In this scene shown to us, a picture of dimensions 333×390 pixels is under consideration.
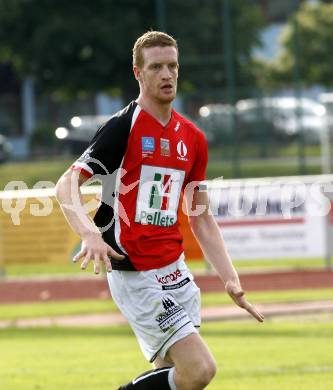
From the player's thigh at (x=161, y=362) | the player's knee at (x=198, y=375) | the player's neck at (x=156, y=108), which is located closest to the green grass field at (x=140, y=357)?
the player's thigh at (x=161, y=362)

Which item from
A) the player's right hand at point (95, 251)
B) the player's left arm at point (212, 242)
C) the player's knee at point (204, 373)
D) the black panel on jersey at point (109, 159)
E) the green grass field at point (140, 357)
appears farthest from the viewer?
the green grass field at point (140, 357)

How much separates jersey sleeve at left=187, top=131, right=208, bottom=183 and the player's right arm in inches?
29.0

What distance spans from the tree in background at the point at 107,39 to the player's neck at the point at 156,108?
67.5 feet

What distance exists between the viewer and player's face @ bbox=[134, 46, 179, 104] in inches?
258

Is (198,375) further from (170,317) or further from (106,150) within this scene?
(106,150)

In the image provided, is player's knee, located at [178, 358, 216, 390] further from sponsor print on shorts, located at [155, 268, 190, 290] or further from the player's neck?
the player's neck

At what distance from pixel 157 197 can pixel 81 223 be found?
1.95 feet

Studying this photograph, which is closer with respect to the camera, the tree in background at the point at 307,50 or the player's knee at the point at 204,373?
the player's knee at the point at 204,373

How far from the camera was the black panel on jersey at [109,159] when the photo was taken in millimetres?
6492

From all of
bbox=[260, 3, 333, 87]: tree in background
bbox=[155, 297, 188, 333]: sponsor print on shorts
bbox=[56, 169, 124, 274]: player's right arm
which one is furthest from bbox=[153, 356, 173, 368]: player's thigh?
bbox=[260, 3, 333, 87]: tree in background

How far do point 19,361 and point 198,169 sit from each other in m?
5.31

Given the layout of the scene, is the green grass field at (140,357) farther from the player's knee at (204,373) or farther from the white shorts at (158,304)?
the player's knee at (204,373)

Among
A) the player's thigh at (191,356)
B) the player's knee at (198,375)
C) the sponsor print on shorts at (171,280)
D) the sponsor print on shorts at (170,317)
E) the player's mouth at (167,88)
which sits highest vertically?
the player's mouth at (167,88)

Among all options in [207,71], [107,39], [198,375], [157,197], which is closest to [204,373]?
[198,375]
